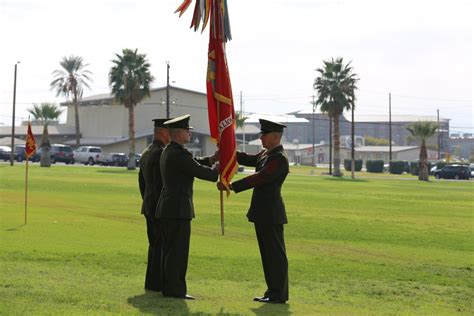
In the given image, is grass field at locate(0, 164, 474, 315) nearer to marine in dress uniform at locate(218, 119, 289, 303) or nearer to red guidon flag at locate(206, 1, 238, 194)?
marine in dress uniform at locate(218, 119, 289, 303)

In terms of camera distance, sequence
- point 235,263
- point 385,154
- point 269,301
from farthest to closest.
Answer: point 385,154 → point 235,263 → point 269,301

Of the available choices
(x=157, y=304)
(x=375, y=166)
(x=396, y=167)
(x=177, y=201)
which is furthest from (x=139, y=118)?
(x=157, y=304)

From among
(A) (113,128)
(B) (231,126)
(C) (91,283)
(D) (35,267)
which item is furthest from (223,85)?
(A) (113,128)

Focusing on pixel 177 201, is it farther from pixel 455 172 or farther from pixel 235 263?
pixel 455 172

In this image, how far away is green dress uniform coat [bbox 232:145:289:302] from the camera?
10.7m

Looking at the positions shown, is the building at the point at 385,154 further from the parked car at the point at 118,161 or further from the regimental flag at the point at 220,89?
the regimental flag at the point at 220,89

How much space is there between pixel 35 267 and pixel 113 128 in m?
101

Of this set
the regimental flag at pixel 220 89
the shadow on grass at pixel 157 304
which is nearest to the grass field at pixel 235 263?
the shadow on grass at pixel 157 304

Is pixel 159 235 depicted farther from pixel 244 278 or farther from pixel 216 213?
pixel 216 213

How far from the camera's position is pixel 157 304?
10.3m

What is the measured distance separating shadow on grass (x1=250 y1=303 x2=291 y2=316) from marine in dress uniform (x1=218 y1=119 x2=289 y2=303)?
0.64ft

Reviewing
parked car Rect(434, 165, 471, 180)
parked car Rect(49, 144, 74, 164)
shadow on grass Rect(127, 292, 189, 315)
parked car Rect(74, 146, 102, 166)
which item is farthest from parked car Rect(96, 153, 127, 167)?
shadow on grass Rect(127, 292, 189, 315)

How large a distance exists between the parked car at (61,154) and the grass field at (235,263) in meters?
59.9

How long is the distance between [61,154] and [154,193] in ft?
259
